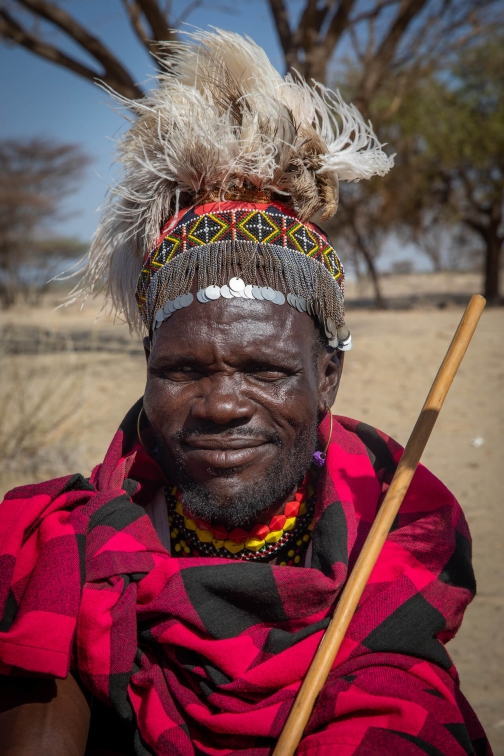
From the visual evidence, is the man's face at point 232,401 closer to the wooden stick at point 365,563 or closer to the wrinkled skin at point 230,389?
the wrinkled skin at point 230,389

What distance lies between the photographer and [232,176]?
1701 millimetres

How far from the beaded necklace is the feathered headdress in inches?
20.5

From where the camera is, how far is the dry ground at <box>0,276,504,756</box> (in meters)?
3.22

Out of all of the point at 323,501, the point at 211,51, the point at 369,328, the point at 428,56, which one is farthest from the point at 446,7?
the point at 323,501

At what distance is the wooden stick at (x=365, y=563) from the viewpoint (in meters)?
1.32

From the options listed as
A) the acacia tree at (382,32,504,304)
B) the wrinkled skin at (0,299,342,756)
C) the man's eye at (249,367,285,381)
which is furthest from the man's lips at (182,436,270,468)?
the acacia tree at (382,32,504,304)

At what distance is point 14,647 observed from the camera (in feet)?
4.55

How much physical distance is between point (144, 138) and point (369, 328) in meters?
10.7

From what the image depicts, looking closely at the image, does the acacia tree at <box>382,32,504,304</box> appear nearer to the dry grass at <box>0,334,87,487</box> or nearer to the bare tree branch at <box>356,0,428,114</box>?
the bare tree branch at <box>356,0,428,114</box>

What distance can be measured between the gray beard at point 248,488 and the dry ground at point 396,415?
1.62 metres

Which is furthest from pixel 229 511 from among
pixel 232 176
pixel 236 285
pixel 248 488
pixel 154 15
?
pixel 154 15

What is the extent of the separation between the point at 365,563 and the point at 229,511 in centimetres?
38

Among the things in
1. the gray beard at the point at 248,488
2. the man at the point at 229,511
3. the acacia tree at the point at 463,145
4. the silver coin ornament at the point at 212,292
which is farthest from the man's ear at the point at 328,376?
the acacia tree at the point at 463,145

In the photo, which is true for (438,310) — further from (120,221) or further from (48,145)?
(48,145)
